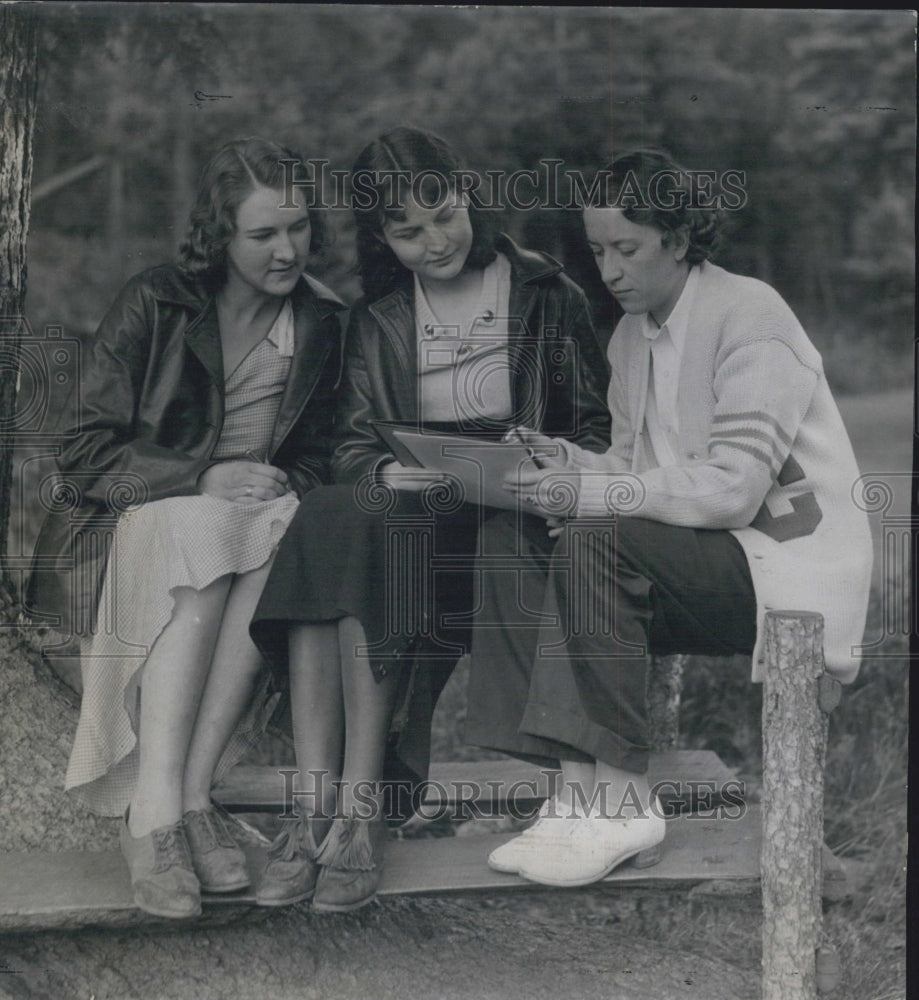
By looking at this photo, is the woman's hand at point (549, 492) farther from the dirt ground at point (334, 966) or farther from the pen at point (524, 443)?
the dirt ground at point (334, 966)

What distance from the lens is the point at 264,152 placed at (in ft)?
15.7

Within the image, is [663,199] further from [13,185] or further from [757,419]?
[13,185]

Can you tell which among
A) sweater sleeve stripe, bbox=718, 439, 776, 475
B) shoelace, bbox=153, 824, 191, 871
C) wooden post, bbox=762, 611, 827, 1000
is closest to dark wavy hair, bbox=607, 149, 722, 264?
sweater sleeve stripe, bbox=718, 439, 776, 475

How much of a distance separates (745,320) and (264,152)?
4.69ft

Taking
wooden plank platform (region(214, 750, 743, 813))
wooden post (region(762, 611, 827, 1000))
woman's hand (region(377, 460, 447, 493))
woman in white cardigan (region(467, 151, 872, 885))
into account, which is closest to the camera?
wooden post (region(762, 611, 827, 1000))

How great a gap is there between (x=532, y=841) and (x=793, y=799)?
727 millimetres

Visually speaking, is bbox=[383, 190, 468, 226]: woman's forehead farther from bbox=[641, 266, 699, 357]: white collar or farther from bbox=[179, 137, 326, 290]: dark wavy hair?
bbox=[641, 266, 699, 357]: white collar

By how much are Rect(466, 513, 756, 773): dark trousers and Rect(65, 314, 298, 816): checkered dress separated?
0.66 metres

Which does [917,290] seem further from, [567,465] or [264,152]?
[264,152]

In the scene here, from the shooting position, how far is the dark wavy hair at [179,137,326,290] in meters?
4.78

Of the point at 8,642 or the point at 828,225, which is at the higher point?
the point at 828,225

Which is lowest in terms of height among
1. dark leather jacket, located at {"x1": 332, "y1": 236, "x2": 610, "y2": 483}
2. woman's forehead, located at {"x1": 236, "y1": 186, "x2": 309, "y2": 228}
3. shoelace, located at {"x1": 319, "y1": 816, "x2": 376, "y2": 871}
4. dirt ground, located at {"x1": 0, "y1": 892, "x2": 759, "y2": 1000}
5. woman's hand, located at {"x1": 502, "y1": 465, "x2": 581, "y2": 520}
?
dirt ground, located at {"x1": 0, "y1": 892, "x2": 759, "y2": 1000}

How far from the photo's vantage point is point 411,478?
476cm

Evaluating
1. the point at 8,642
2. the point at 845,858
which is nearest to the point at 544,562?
the point at 8,642
